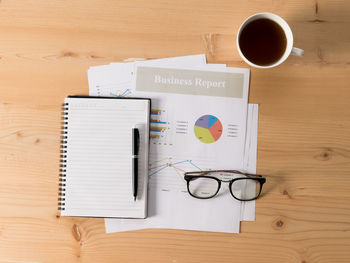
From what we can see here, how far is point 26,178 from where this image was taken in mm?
721

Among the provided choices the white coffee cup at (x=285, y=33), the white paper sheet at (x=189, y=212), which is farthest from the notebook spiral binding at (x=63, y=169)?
the white coffee cup at (x=285, y=33)

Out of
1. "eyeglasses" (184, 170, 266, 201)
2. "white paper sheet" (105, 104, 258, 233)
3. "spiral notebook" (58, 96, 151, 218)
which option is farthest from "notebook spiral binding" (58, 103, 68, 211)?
"eyeglasses" (184, 170, 266, 201)

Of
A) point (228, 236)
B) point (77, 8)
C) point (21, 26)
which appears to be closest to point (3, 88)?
point (21, 26)

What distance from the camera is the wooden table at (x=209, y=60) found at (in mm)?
709

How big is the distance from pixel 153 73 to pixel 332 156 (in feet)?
1.71

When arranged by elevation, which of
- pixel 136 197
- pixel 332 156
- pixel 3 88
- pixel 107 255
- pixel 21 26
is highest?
pixel 21 26

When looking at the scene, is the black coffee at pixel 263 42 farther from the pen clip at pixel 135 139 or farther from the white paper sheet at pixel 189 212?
the pen clip at pixel 135 139

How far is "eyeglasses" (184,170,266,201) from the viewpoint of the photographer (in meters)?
0.71

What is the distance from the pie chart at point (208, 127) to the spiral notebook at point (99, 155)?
0.14 metres

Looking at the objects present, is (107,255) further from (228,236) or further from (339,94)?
(339,94)

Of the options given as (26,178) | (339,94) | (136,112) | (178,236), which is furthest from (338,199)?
(26,178)

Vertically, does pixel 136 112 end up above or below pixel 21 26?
below

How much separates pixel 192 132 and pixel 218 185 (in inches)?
6.1

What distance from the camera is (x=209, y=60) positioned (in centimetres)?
72
